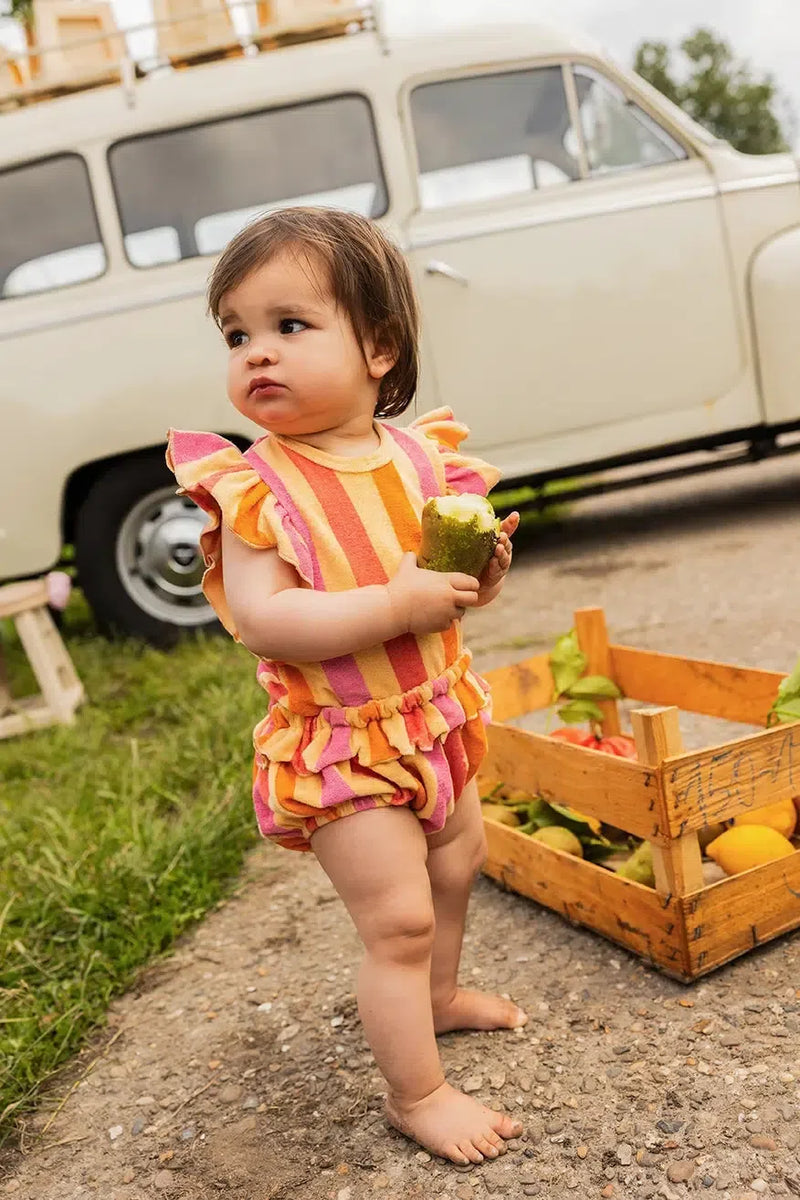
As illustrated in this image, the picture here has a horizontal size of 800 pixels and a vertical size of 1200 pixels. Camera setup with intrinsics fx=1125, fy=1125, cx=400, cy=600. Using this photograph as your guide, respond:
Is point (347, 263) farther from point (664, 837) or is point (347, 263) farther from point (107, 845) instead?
point (107, 845)

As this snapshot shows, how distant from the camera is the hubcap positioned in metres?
4.89

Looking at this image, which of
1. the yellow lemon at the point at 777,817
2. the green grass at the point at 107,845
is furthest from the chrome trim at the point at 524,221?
the yellow lemon at the point at 777,817

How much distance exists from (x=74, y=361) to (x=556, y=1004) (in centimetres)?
375

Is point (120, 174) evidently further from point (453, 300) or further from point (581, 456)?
point (581, 456)

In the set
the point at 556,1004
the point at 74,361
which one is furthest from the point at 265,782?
the point at 74,361

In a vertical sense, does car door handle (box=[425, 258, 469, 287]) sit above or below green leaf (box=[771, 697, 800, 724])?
above

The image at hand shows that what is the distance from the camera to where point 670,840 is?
182 cm

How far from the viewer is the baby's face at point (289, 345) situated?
4.95ft

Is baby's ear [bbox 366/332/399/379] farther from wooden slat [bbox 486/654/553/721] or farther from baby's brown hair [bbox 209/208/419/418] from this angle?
wooden slat [bbox 486/654/553/721]

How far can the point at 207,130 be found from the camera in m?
4.93

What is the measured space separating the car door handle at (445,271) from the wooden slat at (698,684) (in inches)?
107

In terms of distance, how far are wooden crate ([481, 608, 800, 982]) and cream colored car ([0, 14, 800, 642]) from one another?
2974 mm

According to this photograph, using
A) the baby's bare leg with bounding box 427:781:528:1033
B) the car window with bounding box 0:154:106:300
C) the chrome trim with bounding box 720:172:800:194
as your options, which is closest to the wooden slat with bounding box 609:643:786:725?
the baby's bare leg with bounding box 427:781:528:1033

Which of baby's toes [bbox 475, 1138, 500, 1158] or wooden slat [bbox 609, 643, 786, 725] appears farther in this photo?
wooden slat [bbox 609, 643, 786, 725]
